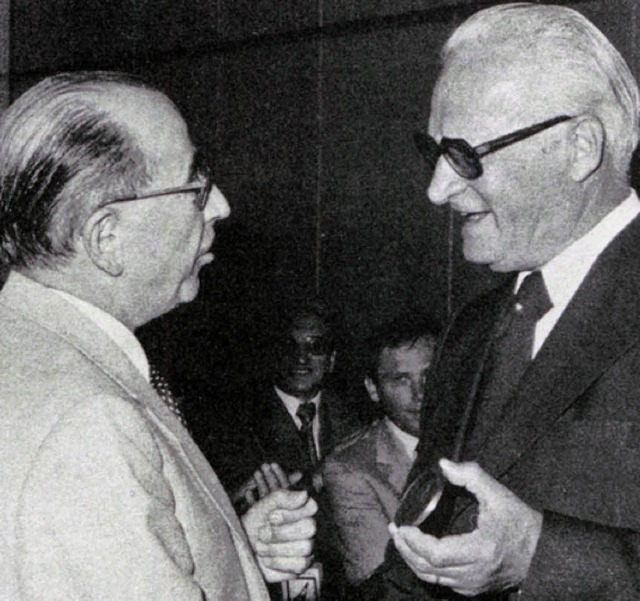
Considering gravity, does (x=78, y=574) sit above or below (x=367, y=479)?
above

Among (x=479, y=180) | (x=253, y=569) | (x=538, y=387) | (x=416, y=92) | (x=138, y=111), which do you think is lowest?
(x=416, y=92)

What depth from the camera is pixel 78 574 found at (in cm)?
130

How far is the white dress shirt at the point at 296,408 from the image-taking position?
4.75 metres

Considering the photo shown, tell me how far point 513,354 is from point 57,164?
97cm

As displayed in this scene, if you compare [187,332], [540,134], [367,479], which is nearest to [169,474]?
[540,134]

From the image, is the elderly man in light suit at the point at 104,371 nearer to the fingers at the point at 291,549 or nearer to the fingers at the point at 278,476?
the fingers at the point at 291,549

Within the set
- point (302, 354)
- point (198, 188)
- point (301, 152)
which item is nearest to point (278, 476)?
point (198, 188)

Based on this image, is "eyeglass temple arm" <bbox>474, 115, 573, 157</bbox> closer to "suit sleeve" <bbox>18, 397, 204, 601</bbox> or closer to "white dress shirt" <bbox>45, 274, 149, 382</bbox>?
"white dress shirt" <bbox>45, 274, 149, 382</bbox>

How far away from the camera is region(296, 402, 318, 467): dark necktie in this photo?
4.36 metres

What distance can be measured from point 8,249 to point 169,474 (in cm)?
47

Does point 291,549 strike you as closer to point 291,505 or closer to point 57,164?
point 291,505

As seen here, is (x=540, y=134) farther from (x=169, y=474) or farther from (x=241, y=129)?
(x=241, y=129)

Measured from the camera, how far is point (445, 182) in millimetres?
2119

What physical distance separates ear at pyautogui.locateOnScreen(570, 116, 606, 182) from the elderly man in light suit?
703mm
